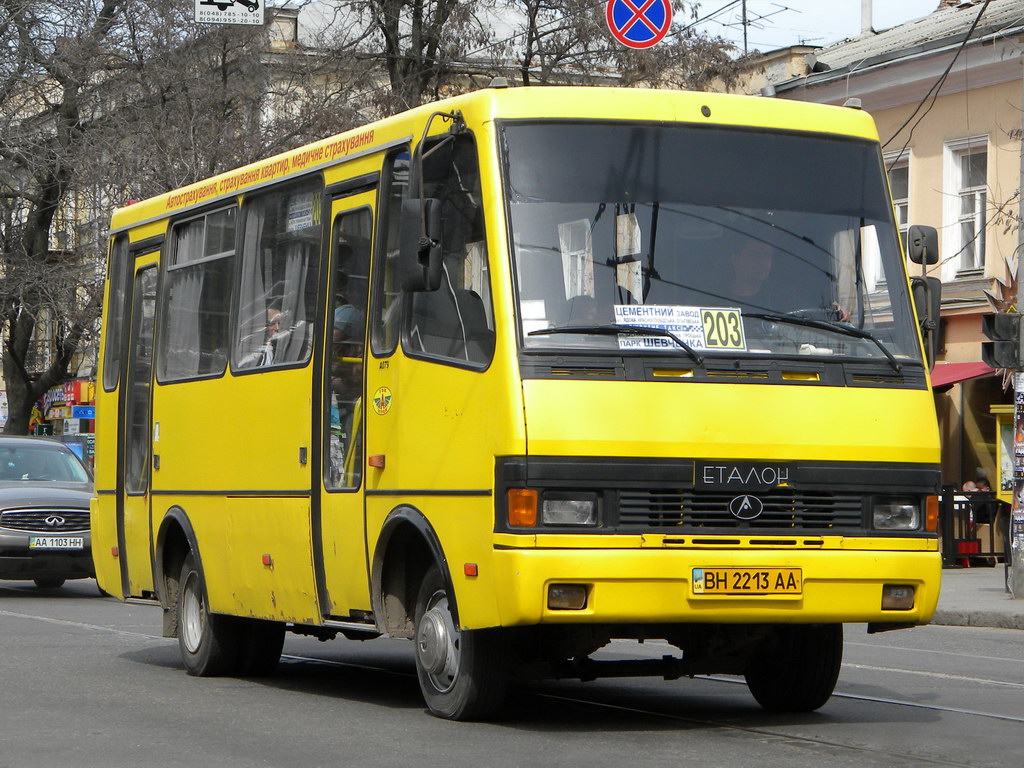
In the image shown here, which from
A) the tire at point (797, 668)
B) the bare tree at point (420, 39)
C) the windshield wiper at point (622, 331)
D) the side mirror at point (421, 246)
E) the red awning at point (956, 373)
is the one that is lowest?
the tire at point (797, 668)

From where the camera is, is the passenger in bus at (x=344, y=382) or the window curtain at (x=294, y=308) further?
the window curtain at (x=294, y=308)

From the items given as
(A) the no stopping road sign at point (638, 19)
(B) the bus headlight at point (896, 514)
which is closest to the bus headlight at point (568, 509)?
(B) the bus headlight at point (896, 514)

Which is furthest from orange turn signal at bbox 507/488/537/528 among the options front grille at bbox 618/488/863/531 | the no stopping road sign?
the no stopping road sign

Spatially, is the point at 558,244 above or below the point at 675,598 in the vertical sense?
above

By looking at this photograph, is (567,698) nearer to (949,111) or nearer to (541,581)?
(541,581)

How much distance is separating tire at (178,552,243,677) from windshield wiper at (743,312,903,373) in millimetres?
4513

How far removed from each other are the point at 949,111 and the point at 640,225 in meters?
22.7

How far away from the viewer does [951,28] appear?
108 feet

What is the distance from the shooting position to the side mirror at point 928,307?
9.80 metres

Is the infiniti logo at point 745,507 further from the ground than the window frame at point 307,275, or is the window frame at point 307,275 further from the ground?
the window frame at point 307,275

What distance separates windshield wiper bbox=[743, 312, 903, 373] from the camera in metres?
9.23

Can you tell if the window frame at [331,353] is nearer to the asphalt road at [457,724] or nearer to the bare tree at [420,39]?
the asphalt road at [457,724]

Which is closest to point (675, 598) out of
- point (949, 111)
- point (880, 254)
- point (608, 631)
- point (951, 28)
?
point (608, 631)

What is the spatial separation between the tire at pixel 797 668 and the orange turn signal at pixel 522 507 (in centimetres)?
178
